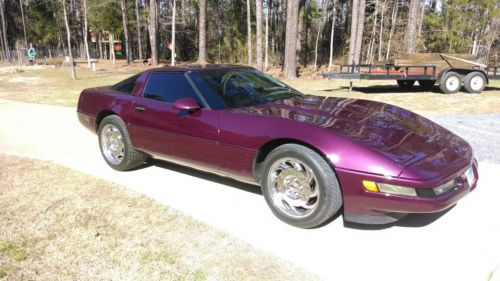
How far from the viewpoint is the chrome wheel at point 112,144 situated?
5.01m

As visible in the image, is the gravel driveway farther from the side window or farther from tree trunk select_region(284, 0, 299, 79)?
tree trunk select_region(284, 0, 299, 79)

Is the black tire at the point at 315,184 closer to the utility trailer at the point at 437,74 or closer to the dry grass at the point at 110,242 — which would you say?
the dry grass at the point at 110,242

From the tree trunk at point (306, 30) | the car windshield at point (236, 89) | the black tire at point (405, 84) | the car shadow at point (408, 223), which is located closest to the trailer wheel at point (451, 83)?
the black tire at point (405, 84)

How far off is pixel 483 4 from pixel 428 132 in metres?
23.2

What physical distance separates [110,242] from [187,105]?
Result: 4.71ft

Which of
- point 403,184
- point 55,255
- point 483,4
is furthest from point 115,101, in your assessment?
point 483,4

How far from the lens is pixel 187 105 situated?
12.6 feet

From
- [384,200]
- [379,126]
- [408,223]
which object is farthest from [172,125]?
[408,223]

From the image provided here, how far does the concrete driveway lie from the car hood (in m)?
0.63

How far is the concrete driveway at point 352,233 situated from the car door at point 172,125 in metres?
0.39

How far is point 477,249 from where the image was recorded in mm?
2963

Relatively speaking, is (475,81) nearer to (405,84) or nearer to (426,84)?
(426,84)

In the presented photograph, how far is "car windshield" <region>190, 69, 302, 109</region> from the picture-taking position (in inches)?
157

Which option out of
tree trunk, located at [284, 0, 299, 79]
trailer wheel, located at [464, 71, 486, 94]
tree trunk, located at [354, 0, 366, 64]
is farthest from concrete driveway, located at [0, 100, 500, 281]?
tree trunk, located at [354, 0, 366, 64]
